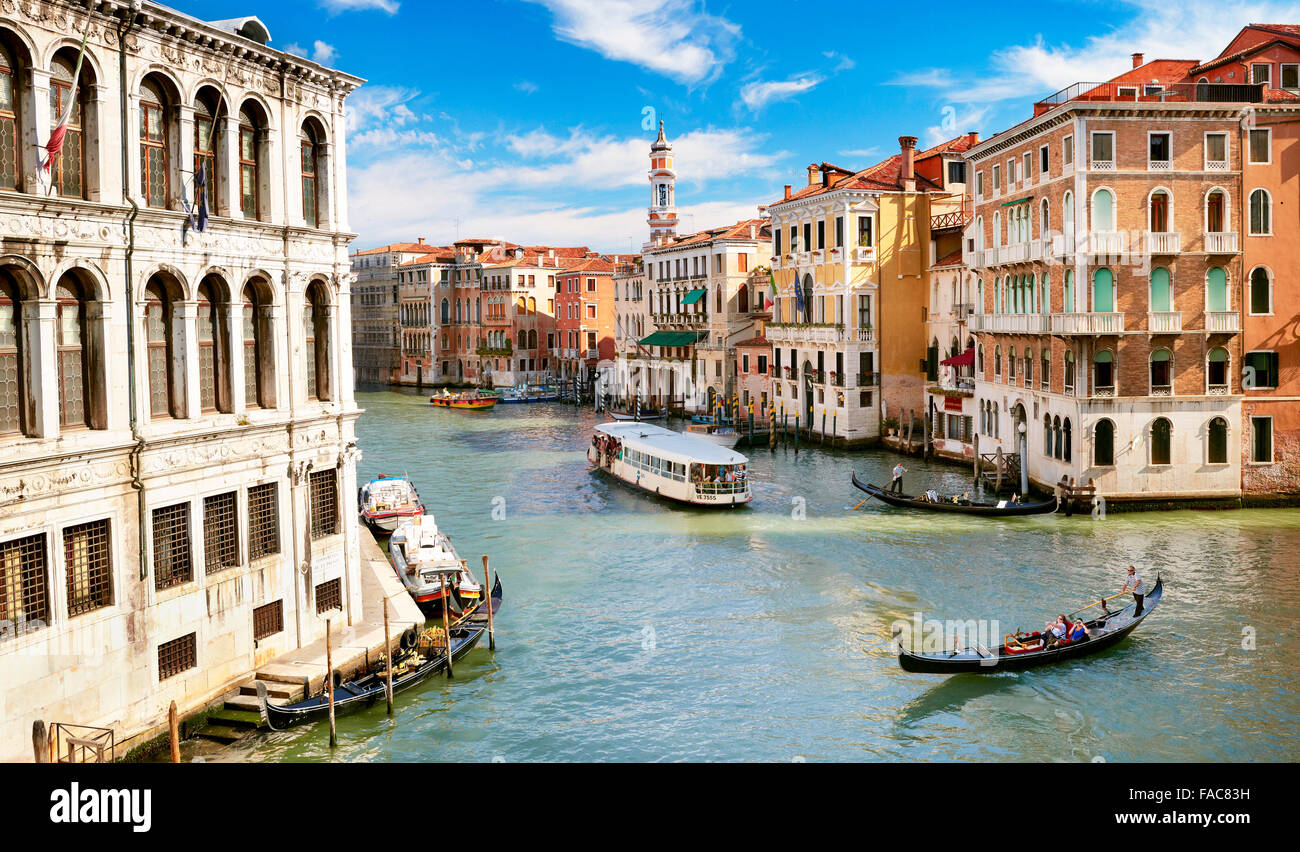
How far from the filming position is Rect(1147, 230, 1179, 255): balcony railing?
81.0ft

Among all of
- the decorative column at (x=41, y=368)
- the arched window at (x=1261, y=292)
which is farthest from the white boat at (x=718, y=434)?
the decorative column at (x=41, y=368)

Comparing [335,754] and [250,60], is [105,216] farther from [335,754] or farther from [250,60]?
[335,754]

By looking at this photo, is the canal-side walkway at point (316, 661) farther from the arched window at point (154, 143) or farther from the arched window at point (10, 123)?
the arched window at point (10, 123)

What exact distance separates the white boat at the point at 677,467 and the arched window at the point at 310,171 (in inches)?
589

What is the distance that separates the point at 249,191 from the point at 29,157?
10.8ft

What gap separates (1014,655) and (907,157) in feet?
90.6

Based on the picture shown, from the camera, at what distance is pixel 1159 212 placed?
2511 cm

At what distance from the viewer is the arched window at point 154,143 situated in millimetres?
11711

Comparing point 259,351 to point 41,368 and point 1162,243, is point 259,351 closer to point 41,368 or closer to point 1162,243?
point 41,368

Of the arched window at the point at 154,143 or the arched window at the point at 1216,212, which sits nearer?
the arched window at the point at 154,143

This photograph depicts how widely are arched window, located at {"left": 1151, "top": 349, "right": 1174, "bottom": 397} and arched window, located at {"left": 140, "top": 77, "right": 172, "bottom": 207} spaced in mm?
21072

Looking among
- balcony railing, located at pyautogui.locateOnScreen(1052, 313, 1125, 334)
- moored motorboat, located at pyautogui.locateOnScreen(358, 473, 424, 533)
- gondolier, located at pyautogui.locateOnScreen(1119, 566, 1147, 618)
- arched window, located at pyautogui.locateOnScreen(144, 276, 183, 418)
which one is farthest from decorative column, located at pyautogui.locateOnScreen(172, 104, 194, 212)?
balcony railing, located at pyautogui.locateOnScreen(1052, 313, 1125, 334)

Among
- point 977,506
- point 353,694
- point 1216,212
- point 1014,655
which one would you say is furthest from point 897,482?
point 353,694
